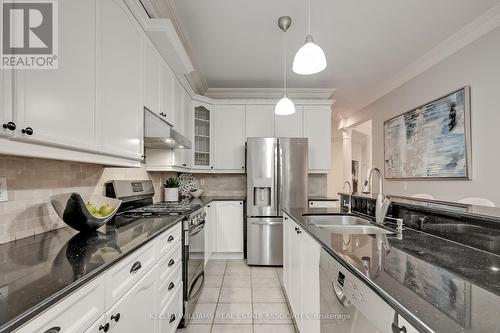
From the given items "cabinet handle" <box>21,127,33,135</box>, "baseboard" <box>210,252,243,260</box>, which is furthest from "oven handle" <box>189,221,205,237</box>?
"cabinet handle" <box>21,127,33,135</box>

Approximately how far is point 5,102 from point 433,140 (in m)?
3.85

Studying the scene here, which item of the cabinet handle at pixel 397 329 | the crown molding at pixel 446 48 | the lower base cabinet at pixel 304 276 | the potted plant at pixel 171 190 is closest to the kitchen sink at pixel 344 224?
the lower base cabinet at pixel 304 276

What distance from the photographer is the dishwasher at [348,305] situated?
67cm

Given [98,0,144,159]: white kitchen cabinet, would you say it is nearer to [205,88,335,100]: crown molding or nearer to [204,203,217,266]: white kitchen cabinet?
[204,203,217,266]: white kitchen cabinet

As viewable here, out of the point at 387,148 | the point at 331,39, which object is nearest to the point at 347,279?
the point at 331,39

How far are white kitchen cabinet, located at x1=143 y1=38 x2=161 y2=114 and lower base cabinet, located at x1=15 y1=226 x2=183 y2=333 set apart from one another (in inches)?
42.3

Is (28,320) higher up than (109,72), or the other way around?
(109,72)

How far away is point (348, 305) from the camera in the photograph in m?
0.88

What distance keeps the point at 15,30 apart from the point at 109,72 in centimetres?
56

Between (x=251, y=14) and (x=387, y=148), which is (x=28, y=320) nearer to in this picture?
(x=251, y=14)

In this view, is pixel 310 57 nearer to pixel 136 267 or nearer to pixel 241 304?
pixel 136 267

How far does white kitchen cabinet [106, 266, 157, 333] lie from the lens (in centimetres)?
94

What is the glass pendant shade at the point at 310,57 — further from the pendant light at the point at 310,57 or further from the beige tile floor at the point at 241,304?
the beige tile floor at the point at 241,304

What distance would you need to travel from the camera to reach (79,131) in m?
1.12
